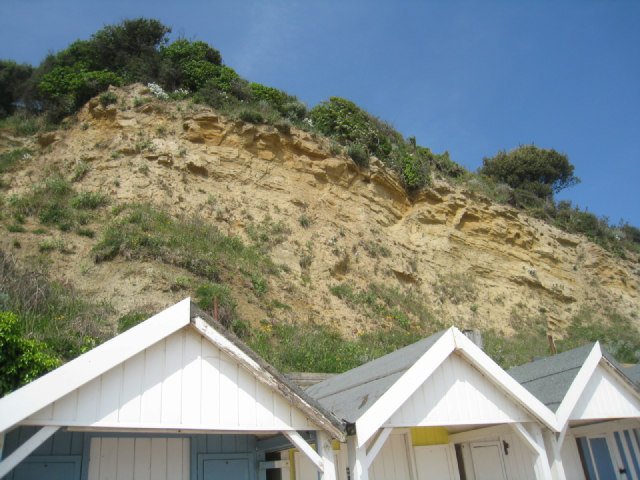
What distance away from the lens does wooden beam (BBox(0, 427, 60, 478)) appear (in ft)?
14.0

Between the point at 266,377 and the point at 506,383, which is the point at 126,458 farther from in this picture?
the point at 506,383

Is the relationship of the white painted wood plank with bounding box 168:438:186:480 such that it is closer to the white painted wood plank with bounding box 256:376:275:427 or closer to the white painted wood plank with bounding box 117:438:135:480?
the white painted wood plank with bounding box 117:438:135:480

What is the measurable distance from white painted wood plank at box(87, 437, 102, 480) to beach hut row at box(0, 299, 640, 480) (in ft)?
0.04

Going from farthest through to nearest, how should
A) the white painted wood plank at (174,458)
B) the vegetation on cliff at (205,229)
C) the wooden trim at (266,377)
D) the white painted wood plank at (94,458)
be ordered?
1. the vegetation on cliff at (205,229)
2. the white painted wood plank at (174,458)
3. the white painted wood plank at (94,458)
4. the wooden trim at (266,377)

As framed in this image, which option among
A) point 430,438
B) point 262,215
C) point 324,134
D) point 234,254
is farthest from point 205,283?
point 324,134

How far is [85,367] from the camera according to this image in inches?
185

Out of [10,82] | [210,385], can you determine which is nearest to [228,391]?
[210,385]

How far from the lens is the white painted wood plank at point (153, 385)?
5000 millimetres

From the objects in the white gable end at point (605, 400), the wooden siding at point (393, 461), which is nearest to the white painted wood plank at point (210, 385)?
the wooden siding at point (393, 461)

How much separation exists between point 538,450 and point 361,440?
8.74ft

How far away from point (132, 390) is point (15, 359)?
115 inches

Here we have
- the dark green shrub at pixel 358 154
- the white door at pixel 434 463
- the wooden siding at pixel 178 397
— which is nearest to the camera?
the wooden siding at pixel 178 397

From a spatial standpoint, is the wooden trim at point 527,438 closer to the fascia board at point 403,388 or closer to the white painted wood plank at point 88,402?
the fascia board at point 403,388

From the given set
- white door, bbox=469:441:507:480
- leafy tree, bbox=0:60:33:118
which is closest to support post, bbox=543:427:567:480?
white door, bbox=469:441:507:480
